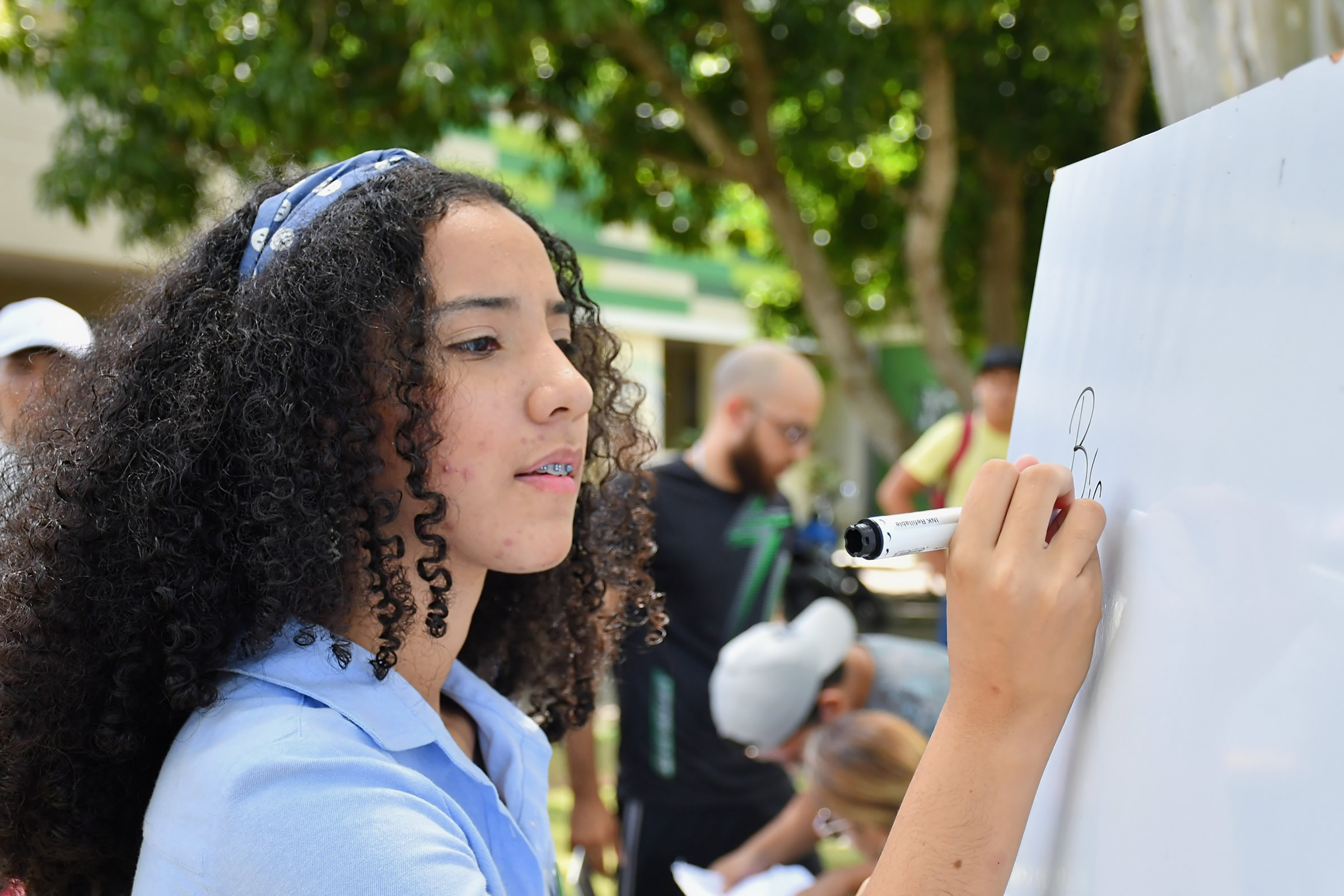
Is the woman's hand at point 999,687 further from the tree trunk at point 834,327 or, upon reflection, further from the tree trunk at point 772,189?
the tree trunk at point 834,327

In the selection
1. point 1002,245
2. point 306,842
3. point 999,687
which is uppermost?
point 1002,245

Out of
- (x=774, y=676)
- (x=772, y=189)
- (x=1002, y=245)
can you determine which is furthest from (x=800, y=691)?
(x=1002, y=245)

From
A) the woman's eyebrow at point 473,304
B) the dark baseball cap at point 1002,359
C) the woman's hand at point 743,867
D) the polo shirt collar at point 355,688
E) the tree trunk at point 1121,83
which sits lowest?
the woman's hand at point 743,867

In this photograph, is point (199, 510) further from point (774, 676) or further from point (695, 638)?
point (695, 638)

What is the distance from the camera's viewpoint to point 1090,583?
767mm

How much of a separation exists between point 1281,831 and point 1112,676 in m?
0.20

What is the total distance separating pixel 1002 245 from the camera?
609cm

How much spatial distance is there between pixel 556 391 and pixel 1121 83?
5186 millimetres

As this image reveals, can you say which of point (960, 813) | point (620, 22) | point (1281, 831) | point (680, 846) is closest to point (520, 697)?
Answer: point (960, 813)

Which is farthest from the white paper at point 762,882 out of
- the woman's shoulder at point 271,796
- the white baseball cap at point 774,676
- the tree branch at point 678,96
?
the tree branch at point 678,96

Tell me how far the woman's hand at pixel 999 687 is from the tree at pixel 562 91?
11.6 feet

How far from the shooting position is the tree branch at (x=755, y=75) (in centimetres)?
510

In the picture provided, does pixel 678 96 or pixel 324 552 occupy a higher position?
pixel 678 96

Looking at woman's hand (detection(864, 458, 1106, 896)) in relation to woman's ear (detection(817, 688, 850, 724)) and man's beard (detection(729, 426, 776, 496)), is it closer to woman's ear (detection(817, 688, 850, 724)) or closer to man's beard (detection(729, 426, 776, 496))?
woman's ear (detection(817, 688, 850, 724))
